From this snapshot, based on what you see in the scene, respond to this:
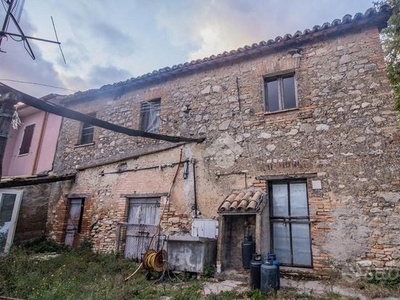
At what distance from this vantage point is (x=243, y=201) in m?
6.07

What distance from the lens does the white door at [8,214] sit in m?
8.91

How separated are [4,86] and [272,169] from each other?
5.39 m

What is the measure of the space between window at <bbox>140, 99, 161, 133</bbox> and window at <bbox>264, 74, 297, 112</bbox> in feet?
11.5

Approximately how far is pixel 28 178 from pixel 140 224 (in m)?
4.37

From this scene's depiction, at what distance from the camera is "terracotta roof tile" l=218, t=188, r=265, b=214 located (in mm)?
5809

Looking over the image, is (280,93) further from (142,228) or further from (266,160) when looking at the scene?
(142,228)

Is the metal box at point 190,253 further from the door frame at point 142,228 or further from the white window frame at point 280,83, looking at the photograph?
the white window frame at point 280,83

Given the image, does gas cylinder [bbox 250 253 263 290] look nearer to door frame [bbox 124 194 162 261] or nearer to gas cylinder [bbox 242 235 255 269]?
gas cylinder [bbox 242 235 255 269]

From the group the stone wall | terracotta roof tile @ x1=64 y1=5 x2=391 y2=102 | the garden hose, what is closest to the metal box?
the garden hose

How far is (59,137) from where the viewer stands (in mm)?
10898

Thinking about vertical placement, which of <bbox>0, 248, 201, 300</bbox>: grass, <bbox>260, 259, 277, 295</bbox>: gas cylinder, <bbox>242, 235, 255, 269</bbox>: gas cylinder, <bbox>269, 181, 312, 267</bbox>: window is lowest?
<bbox>0, 248, 201, 300</bbox>: grass

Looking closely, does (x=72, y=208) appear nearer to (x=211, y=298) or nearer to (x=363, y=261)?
(x=211, y=298)

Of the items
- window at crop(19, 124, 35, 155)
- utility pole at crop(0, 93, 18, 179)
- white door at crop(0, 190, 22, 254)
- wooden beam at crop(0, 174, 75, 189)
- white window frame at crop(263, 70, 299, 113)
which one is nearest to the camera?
utility pole at crop(0, 93, 18, 179)

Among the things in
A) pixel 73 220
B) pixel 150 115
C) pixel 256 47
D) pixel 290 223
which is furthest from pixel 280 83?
pixel 73 220
